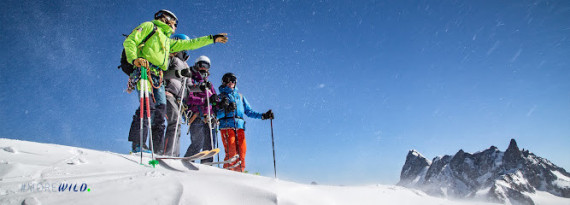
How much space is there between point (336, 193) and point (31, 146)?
341 centimetres

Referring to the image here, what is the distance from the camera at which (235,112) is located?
7105mm

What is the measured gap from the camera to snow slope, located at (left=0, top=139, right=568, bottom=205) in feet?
5.96

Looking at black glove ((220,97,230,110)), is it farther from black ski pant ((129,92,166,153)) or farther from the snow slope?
the snow slope

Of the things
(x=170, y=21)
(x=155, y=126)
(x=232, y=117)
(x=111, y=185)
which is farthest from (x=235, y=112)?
(x=111, y=185)

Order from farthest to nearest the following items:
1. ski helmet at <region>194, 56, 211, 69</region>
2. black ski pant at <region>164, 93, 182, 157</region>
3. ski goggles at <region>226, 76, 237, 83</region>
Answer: ski helmet at <region>194, 56, 211, 69</region> → ski goggles at <region>226, 76, 237, 83</region> → black ski pant at <region>164, 93, 182, 157</region>

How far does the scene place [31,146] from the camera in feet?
9.52

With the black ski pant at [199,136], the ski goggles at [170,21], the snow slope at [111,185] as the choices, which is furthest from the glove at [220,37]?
the snow slope at [111,185]

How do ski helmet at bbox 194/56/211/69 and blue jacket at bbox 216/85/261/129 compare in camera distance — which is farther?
ski helmet at bbox 194/56/211/69

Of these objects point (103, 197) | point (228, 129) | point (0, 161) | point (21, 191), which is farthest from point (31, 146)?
point (228, 129)

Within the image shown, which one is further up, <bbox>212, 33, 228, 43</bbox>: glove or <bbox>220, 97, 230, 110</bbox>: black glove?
<bbox>212, 33, 228, 43</bbox>: glove

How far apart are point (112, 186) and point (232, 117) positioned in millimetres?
4843

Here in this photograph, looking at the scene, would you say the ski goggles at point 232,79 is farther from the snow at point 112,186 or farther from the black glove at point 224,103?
the snow at point 112,186

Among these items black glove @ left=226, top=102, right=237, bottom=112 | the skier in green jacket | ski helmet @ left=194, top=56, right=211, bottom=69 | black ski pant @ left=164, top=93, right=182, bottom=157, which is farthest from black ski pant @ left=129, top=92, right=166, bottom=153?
ski helmet @ left=194, top=56, right=211, bottom=69

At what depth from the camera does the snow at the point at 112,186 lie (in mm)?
1815
